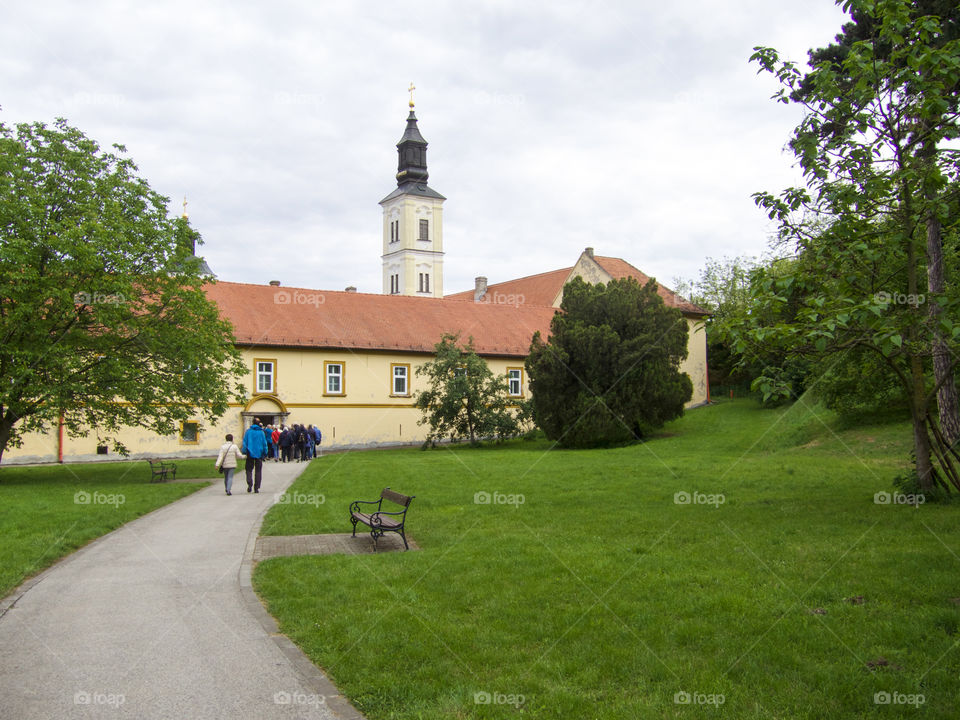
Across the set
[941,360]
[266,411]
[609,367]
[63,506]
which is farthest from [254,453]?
[266,411]

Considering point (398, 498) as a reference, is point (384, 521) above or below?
below

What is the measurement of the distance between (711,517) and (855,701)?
7.28 meters

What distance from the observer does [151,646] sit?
681 cm

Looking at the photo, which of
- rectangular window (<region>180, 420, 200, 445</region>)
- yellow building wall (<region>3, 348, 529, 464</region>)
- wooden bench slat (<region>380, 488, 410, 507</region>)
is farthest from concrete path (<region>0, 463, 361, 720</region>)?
rectangular window (<region>180, 420, 200, 445</region>)

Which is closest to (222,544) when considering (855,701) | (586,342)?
(855,701)

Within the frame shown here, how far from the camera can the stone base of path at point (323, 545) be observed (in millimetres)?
11094

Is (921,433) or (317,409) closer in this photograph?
(921,433)

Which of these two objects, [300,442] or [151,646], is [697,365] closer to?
[300,442]

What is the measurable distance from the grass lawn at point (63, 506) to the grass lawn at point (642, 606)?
2866 millimetres

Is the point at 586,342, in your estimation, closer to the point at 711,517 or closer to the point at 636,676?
the point at 711,517

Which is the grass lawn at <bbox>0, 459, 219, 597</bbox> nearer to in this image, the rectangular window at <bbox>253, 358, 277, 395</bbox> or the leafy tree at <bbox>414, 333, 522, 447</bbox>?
the rectangular window at <bbox>253, 358, 277, 395</bbox>

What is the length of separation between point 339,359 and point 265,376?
149 inches

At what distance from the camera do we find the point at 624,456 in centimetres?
2641

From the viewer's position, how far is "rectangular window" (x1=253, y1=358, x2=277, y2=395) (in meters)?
37.9
